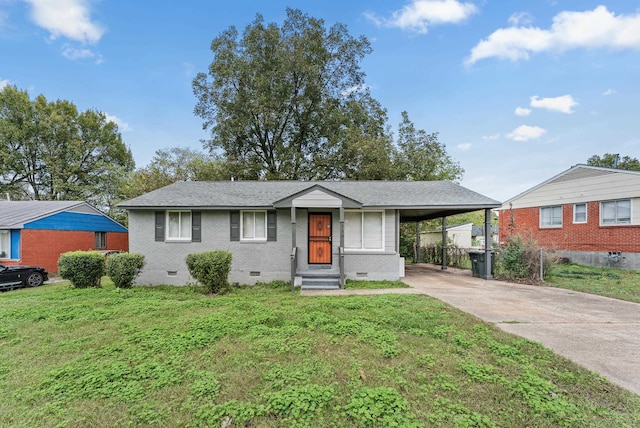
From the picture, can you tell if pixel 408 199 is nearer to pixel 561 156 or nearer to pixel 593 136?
pixel 593 136

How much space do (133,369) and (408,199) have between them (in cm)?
Answer: 930

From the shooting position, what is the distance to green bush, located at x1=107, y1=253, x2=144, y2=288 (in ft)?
29.2

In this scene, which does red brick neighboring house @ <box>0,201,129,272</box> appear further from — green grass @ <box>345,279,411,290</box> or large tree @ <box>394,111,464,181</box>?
large tree @ <box>394,111,464,181</box>

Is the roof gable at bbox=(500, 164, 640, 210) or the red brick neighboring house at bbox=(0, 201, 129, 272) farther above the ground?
the roof gable at bbox=(500, 164, 640, 210)

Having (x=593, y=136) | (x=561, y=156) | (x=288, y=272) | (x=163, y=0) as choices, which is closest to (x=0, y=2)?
(x=163, y=0)

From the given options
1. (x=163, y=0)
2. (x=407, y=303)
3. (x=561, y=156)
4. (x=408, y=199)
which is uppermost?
(x=163, y=0)

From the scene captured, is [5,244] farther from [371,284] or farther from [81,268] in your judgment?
[371,284]

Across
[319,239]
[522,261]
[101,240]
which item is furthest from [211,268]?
[101,240]

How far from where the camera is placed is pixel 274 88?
21.5 metres

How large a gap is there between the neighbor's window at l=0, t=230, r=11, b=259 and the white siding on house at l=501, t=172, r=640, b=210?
89.1ft

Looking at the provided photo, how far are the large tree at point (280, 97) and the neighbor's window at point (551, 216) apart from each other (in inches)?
410

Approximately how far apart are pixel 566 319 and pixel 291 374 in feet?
19.0

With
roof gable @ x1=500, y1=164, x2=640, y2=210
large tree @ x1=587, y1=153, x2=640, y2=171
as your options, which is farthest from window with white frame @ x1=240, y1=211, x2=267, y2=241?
large tree @ x1=587, y1=153, x2=640, y2=171

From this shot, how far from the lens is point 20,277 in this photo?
35.9 ft
